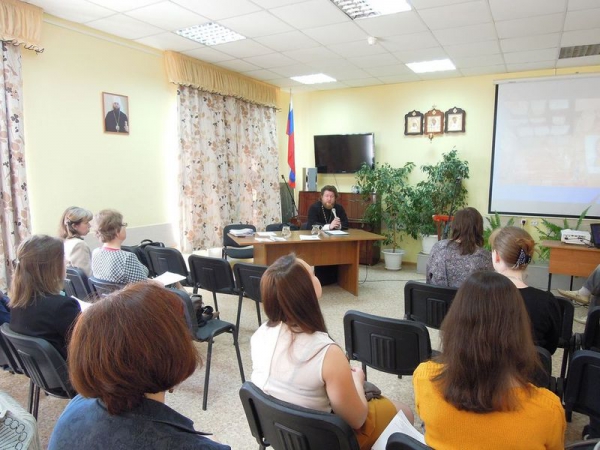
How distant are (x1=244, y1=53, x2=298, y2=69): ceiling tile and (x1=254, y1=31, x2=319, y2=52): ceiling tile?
0.97 feet

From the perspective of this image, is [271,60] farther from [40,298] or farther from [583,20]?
[40,298]

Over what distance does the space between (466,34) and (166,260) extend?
3.80 m

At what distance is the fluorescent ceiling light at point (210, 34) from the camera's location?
→ 13.6 feet

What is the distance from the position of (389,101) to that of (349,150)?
3.31 feet

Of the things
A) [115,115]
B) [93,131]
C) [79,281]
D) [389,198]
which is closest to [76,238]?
[79,281]

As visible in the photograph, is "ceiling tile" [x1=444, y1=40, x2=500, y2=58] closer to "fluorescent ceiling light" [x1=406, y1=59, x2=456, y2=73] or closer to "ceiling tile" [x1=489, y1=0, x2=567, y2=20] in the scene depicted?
"fluorescent ceiling light" [x1=406, y1=59, x2=456, y2=73]

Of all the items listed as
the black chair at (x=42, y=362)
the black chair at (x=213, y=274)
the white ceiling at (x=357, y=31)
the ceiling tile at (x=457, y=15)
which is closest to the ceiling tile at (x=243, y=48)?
the white ceiling at (x=357, y=31)

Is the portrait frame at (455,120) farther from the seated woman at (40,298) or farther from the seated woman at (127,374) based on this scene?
the seated woman at (127,374)

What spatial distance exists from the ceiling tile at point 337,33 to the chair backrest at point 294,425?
375 cm

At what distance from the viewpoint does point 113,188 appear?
4477 millimetres

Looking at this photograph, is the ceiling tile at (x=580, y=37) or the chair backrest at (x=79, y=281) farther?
the ceiling tile at (x=580, y=37)

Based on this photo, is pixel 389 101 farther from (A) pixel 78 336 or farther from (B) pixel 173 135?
(A) pixel 78 336

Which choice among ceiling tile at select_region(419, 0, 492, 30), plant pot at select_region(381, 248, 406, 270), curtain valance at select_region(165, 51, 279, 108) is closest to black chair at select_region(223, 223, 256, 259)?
curtain valance at select_region(165, 51, 279, 108)

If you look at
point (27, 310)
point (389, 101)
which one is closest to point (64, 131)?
point (27, 310)
